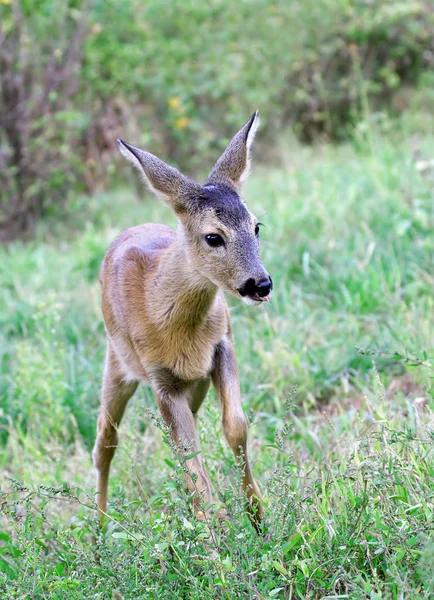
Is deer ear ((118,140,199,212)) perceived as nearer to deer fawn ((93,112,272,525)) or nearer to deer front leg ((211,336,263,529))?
deer fawn ((93,112,272,525))

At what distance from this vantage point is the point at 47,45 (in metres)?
11.3

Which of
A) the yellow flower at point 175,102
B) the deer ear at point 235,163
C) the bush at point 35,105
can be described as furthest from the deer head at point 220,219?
the yellow flower at point 175,102

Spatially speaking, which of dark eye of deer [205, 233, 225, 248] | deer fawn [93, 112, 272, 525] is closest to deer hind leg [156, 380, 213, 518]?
deer fawn [93, 112, 272, 525]

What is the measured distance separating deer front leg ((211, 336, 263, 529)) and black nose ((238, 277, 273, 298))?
488 mm

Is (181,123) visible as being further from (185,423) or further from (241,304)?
(185,423)

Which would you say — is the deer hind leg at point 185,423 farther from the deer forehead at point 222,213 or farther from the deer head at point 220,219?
the deer forehead at point 222,213

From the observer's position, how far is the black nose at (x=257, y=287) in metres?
3.67

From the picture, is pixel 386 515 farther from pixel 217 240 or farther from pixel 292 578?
pixel 217 240

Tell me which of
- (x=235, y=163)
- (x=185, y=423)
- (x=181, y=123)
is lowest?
(x=181, y=123)

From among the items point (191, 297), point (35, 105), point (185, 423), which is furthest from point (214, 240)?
point (35, 105)

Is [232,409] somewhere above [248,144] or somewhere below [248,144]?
below

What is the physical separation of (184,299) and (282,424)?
3.29 ft

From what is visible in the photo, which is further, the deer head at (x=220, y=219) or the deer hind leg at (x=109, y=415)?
the deer hind leg at (x=109, y=415)

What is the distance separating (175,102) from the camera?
→ 12594 mm
